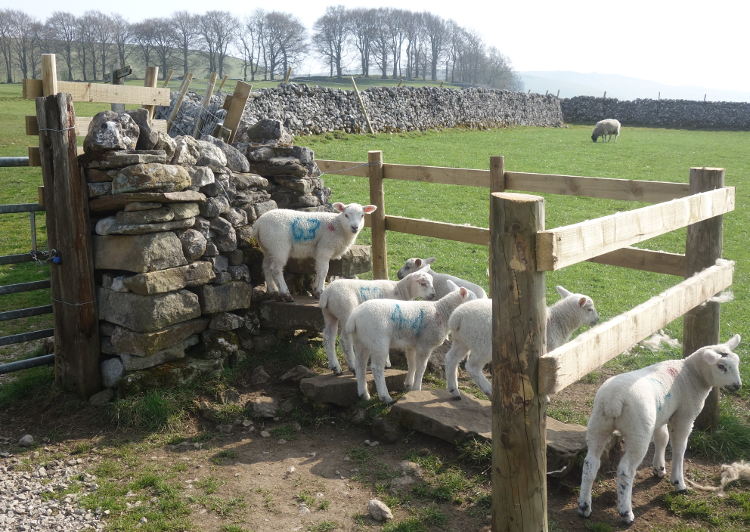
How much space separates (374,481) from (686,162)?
22.6m

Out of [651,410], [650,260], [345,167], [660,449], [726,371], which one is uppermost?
[345,167]

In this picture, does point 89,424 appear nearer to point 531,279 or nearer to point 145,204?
point 145,204

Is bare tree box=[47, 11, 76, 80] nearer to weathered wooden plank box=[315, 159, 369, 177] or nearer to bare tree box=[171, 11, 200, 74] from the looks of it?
bare tree box=[171, 11, 200, 74]

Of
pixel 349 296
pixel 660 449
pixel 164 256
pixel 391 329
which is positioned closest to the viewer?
pixel 660 449

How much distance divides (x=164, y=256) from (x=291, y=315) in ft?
5.28

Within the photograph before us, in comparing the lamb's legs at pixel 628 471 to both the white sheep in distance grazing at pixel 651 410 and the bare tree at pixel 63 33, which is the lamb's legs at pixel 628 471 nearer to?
the white sheep in distance grazing at pixel 651 410

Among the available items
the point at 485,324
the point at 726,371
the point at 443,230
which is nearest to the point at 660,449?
the point at 726,371

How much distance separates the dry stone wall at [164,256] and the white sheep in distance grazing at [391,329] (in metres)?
1.66

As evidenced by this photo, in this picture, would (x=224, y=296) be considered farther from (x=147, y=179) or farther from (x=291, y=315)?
(x=147, y=179)

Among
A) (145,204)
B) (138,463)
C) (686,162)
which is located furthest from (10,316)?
(686,162)

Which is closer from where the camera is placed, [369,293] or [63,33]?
[369,293]

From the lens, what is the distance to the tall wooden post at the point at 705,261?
5.29 meters

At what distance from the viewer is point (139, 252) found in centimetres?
581

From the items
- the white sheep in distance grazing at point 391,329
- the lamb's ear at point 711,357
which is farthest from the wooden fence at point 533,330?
the white sheep in distance grazing at point 391,329
